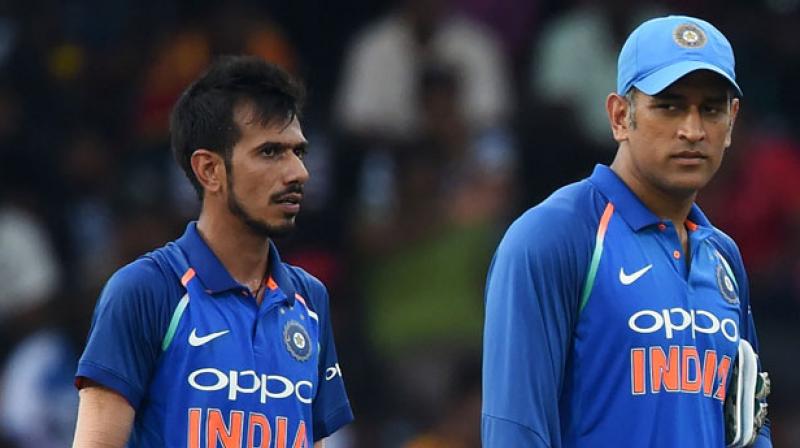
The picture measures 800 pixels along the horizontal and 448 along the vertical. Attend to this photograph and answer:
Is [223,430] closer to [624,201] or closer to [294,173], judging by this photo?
[294,173]

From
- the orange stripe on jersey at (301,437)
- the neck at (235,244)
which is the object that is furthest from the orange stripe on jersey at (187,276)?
the orange stripe on jersey at (301,437)

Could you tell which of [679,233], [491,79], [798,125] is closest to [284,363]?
[679,233]

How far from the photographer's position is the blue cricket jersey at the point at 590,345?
15.4 ft

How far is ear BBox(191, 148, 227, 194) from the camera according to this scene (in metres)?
5.08

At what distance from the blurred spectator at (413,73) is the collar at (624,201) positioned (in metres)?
5.77

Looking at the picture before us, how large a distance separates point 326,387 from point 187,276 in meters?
0.58

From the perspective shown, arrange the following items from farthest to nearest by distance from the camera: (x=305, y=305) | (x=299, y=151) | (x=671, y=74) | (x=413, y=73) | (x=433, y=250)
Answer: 1. (x=413, y=73)
2. (x=433, y=250)
3. (x=305, y=305)
4. (x=299, y=151)
5. (x=671, y=74)

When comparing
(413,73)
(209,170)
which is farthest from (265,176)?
(413,73)

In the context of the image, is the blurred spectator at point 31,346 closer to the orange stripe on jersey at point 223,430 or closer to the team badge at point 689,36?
the orange stripe on jersey at point 223,430

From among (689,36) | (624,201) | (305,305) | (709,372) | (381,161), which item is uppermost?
(381,161)

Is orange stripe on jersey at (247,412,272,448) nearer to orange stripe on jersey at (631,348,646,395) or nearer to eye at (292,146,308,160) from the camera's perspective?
eye at (292,146,308,160)

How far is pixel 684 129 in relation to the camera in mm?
4785

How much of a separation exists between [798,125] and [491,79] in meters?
1.92

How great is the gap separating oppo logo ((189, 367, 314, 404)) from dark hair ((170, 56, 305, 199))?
0.56 metres
